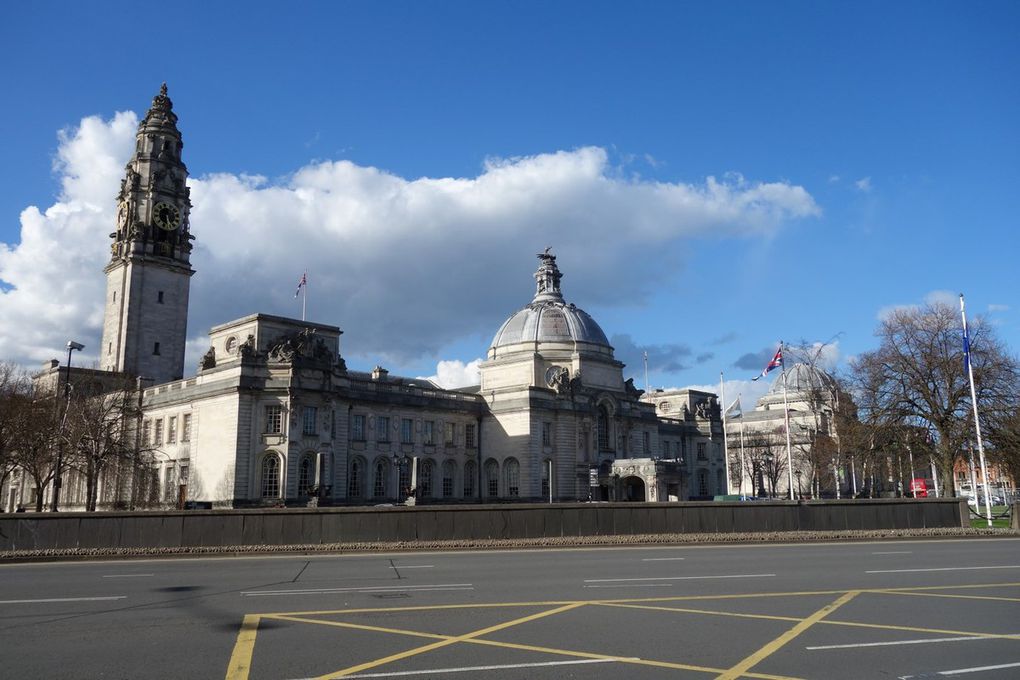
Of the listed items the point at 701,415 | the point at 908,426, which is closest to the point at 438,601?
the point at 908,426

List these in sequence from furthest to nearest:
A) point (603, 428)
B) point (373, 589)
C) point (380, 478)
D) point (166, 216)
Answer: point (603, 428) → point (166, 216) → point (380, 478) → point (373, 589)

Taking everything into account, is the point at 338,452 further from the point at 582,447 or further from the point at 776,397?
the point at 776,397

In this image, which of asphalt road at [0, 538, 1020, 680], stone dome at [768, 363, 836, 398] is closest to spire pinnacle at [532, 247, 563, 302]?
stone dome at [768, 363, 836, 398]

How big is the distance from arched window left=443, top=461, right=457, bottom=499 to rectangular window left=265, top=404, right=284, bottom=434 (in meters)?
A: 19.6

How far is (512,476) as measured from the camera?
249 ft

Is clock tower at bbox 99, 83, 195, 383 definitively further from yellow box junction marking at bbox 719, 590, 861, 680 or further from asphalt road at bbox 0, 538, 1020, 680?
yellow box junction marking at bbox 719, 590, 861, 680

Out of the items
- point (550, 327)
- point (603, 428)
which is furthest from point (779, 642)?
point (550, 327)

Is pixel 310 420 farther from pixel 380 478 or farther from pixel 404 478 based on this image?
pixel 404 478

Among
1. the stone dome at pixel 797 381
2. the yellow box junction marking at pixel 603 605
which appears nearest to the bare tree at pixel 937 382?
the yellow box junction marking at pixel 603 605

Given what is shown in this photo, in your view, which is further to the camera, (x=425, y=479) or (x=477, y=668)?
(x=425, y=479)

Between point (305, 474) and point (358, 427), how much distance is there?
830 cm

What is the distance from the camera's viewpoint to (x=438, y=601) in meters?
15.6

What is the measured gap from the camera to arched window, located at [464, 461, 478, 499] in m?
76.4

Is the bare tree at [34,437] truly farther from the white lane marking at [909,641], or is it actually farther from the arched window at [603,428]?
the white lane marking at [909,641]
